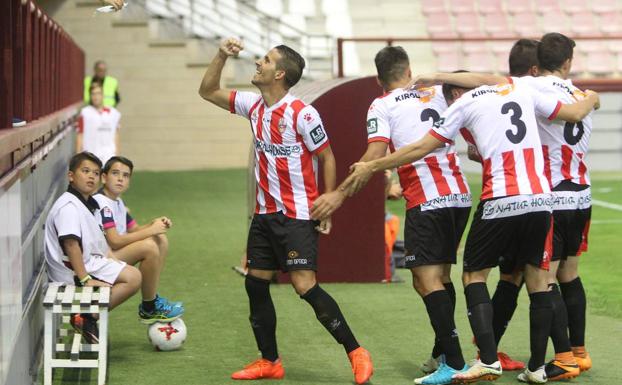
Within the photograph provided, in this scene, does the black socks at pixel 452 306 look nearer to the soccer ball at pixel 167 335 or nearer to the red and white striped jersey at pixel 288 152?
the red and white striped jersey at pixel 288 152

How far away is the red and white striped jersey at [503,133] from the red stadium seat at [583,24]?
871 inches

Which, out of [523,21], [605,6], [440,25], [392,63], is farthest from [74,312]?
[605,6]

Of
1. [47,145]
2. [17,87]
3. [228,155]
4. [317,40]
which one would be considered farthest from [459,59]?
[17,87]

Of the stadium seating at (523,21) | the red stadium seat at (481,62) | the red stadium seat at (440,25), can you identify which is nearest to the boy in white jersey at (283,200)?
the red stadium seat at (481,62)

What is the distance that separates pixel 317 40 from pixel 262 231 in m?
19.4

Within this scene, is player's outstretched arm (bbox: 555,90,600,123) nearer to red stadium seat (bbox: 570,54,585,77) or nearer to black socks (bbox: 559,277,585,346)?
black socks (bbox: 559,277,585,346)

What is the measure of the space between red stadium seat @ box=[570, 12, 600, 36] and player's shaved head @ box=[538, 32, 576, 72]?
21694mm

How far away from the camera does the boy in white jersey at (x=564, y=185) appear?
6.48 metres

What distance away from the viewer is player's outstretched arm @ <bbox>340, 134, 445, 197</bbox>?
620 centimetres

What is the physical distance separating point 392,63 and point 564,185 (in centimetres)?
113

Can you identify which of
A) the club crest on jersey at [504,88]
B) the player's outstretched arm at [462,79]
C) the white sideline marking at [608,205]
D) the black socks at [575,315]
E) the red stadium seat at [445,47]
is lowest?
the white sideline marking at [608,205]

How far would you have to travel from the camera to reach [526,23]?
27547 millimetres

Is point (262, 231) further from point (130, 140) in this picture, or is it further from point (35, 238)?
point (130, 140)

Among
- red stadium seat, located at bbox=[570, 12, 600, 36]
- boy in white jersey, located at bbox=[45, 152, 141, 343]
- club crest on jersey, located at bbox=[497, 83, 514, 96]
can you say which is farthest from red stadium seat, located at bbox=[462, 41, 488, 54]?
club crest on jersey, located at bbox=[497, 83, 514, 96]
